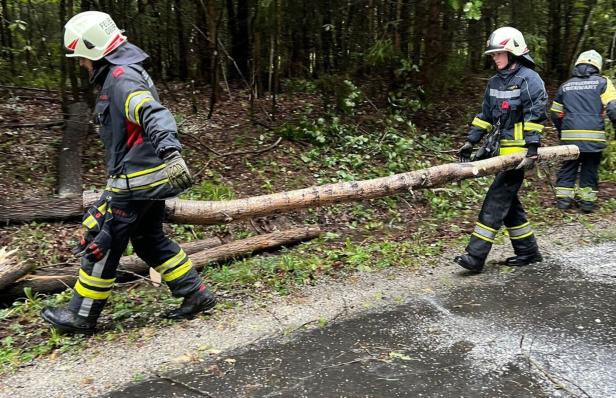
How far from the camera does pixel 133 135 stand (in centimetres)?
402

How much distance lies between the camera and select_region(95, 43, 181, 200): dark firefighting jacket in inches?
154

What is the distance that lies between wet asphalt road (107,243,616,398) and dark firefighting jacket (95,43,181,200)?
1.38 meters

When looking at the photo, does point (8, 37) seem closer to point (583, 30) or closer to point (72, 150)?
point (72, 150)

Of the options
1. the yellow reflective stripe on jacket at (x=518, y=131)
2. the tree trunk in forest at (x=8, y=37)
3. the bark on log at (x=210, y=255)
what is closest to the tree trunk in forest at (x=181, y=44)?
the tree trunk in forest at (x=8, y=37)

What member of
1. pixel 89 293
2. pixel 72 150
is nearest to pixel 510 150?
pixel 89 293

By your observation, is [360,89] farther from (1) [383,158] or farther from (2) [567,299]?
(2) [567,299]

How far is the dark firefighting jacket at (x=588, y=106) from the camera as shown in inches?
308

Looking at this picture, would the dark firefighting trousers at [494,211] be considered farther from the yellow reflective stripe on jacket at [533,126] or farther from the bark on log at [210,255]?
the bark on log at [210,255]

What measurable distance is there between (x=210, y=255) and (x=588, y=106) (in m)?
5.91

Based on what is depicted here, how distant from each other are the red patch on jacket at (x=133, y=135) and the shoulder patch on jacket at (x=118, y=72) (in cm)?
37

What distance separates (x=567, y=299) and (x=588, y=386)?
149 cm

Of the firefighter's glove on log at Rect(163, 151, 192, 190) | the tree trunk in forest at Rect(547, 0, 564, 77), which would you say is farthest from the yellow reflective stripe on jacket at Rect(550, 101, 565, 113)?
the firefighter's glove on log at Rect(163, 151, 192, 190)

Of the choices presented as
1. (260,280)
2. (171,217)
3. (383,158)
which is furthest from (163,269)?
(383,158)

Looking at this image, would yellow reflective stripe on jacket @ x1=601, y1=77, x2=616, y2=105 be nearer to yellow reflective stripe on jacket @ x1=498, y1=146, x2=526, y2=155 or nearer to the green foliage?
yellow reflective stripe on jacket @ x1=498, y1=146, x2=526, y2=155
